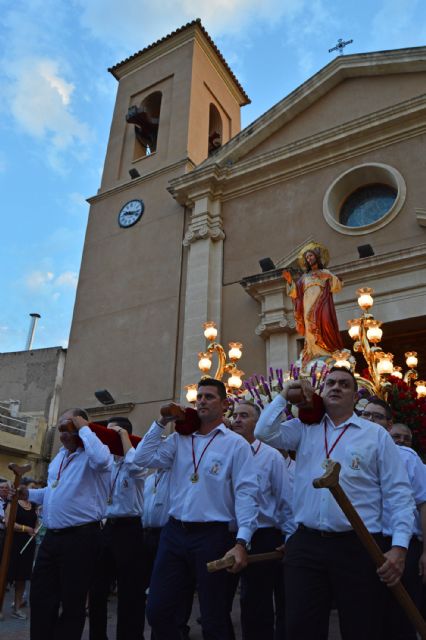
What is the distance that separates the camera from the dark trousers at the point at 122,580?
464 centimetres

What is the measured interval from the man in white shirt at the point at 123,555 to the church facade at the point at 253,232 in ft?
23.3

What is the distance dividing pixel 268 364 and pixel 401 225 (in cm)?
398

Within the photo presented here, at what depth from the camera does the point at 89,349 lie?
50.7 feet

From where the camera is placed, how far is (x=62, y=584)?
4.10 meters

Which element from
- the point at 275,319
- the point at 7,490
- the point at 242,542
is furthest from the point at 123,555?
the point at 275,319

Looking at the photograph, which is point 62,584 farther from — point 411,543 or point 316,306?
point 316,306

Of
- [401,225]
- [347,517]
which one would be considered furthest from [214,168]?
[347,517]

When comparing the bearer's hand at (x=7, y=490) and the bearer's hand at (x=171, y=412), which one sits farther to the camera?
the bearer's hand at (x=7, y=490)

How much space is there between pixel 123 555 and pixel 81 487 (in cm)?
84

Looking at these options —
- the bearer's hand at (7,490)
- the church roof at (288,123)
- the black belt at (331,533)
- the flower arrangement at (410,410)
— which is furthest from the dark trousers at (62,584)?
the church roof at (288,123)

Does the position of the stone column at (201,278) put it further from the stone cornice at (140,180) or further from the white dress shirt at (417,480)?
the white dress shirt at (417,480)

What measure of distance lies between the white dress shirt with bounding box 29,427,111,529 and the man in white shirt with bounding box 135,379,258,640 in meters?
0.41

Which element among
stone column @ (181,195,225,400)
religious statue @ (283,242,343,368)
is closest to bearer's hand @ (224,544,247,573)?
religious statue @ (283,242,343,368)

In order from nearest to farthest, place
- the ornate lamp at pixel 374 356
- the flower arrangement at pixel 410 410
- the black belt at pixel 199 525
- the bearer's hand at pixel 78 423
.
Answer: the black belt at pixel 199 525
the bearer's hand at pixel 78 423
the flower arrangement at pixel 410 410
the ornate lamp at pixel 374 356
